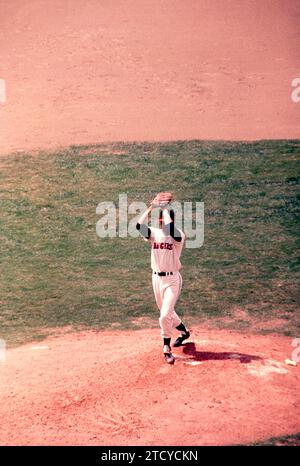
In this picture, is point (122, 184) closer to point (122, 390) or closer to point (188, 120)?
point (188, 120)

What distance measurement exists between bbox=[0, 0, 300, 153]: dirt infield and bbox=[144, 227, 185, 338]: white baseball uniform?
10342mm

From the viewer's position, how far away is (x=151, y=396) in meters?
8.16

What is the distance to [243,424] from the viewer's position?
7574 mm

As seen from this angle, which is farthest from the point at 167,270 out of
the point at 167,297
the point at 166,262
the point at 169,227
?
the point at 169,227

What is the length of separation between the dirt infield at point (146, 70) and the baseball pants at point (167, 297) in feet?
34.1

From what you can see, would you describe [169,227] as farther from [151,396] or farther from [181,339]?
[151,396]

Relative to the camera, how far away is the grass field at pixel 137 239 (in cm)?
1207

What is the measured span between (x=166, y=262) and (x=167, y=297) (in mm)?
470

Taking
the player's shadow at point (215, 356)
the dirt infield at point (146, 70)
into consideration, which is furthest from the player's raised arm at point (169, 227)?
the dirt infield at point (146, 70)

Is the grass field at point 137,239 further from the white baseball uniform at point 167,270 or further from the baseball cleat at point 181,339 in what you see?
the white baseball uniform at point 167,270

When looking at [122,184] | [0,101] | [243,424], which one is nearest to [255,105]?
[122,184]

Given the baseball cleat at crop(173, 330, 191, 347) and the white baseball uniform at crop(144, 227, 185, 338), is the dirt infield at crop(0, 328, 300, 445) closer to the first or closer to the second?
the baseball cleat at crop(173, 330, 191, 347)

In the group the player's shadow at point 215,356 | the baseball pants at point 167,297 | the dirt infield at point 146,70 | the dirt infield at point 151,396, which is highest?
the dirt infield at point 146,70

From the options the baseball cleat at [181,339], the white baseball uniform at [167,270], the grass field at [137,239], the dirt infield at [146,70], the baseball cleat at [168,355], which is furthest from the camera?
the dirt infield at [146,70]
